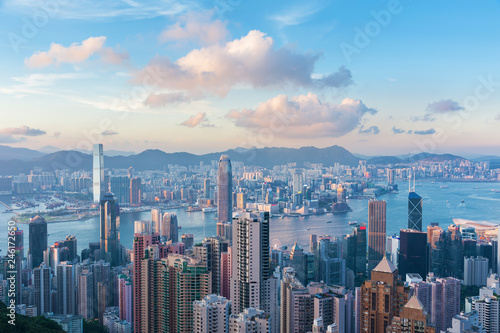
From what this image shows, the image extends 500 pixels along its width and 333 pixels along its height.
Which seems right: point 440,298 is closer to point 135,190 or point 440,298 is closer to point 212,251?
point 212,251

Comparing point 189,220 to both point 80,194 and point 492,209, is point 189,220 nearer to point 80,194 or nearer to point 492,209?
point 80,194

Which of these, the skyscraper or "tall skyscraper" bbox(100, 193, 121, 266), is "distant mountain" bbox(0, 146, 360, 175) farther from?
the skyscraper

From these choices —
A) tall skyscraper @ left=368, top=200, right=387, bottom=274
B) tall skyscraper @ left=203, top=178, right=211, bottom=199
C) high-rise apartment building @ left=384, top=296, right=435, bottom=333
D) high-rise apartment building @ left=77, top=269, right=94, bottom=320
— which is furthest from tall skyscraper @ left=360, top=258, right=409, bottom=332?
tall skyscraper @ left=203, top=178, right=211, bottom=199

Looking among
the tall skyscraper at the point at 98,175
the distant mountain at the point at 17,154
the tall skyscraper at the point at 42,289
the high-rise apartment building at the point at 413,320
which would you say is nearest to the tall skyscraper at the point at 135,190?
the tall skyscraper at the point at 98,175

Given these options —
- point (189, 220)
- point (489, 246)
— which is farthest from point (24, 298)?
point (489, 246)

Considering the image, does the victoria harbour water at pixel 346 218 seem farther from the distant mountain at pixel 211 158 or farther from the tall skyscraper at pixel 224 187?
the distant mountain at pixel 211 158

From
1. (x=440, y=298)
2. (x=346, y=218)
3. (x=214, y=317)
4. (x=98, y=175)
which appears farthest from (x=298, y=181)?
(x=214, y=317)
